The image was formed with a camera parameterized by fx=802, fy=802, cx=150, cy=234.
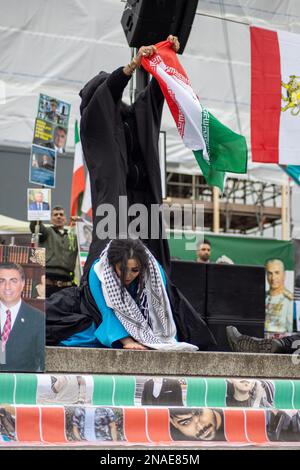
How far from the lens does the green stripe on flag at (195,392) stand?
3.81m

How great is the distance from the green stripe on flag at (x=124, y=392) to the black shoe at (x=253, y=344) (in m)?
1.45

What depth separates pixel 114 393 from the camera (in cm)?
371

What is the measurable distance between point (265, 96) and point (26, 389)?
6861mm

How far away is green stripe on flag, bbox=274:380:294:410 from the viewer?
400cm

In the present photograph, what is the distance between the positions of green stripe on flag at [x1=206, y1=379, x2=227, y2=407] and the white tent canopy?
904 centimetres

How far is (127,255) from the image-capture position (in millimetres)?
4578

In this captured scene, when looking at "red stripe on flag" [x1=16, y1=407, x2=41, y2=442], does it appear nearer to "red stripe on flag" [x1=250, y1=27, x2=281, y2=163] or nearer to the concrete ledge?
the concrete ledge

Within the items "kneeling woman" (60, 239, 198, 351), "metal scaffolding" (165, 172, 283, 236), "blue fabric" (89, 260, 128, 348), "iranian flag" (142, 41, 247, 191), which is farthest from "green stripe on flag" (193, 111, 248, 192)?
"metal scaffolding" (165, 172, 283, 236)

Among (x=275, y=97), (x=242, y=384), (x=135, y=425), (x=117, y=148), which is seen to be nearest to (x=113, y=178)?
(x=117, y=148)

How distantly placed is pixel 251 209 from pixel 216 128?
18.9 m

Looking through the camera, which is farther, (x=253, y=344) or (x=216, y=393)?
(x=253, y=344)

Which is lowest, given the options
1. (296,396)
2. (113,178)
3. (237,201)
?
(296,396)

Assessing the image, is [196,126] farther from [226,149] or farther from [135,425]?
[135,425]
